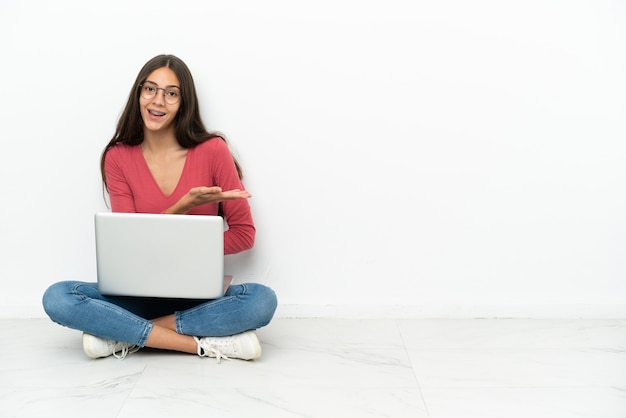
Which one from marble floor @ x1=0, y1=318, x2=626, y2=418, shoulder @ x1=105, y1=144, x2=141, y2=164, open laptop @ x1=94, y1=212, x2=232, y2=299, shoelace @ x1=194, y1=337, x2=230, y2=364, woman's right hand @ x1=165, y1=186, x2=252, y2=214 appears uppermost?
shoulder @ x1=105, y1=144, x2=141, y2=164

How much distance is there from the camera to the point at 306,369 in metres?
2.31

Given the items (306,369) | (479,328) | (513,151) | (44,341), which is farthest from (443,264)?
(44,341)

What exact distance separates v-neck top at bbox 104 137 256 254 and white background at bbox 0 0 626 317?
0.12 meters

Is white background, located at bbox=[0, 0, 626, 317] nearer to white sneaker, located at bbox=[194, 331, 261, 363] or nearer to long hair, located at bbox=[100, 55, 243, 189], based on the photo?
long hair, located at bbox=[100, 55, 243, 189]

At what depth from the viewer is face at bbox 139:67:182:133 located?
254cm

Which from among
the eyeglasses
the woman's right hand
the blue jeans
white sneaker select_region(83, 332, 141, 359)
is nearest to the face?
the eyeglasses

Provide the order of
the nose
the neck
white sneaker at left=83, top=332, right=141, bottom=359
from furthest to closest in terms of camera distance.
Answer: the neck < the nose < white sneaker at left=83, top=332, right=141, bottom=359

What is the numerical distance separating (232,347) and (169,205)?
512mm

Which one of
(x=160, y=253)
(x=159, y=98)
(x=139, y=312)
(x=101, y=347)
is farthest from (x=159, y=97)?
(x=101, y=347)

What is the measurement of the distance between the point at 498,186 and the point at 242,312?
3.27 ft

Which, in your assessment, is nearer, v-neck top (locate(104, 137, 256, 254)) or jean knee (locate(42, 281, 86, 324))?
jean knee (locate(42, 281, 86, 324))

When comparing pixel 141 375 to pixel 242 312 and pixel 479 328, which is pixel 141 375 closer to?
pixel 242 312

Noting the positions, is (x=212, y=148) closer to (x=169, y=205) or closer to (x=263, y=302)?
(x=169, y=205)

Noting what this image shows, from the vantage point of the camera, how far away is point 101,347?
238 cm
